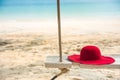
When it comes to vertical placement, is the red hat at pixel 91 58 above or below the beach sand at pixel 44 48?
above

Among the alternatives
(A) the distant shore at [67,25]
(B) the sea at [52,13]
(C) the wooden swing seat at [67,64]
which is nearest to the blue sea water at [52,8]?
(B) the sea at [52,13]

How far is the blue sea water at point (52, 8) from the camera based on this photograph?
235 inches

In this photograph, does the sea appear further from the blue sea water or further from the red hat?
the red hat

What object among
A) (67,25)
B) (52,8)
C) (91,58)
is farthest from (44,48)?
(91,58)

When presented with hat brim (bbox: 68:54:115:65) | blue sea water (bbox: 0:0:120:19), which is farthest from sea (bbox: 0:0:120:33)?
hat brim (bbox: 68:54:115:65)

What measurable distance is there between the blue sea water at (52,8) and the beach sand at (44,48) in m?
0.46

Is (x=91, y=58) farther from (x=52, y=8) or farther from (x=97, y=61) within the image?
(x=52, y=8)

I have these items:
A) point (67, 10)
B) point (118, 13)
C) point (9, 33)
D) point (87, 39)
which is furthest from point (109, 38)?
point (9, 33)

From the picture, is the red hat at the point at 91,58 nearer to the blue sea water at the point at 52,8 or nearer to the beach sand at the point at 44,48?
the beach sand at the point at 44,48

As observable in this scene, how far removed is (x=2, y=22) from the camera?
583cm

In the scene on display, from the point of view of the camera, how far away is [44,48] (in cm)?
460

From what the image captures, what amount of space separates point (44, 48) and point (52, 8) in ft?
5.65

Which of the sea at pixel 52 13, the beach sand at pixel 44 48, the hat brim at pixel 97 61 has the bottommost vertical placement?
the beach sand at pixel 44 48

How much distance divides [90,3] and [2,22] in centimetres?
201
